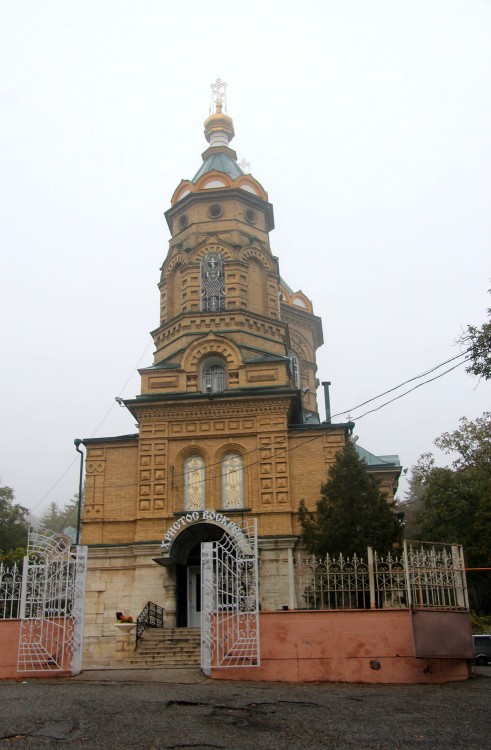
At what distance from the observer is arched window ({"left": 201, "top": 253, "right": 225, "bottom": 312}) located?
25.5 meters

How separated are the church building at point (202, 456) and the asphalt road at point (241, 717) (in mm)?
7667

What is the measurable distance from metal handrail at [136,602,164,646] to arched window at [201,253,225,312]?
10322 mm

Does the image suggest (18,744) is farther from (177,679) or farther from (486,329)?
(486,329)

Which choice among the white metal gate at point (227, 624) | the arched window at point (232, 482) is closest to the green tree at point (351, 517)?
the arched window at point (232, 482)

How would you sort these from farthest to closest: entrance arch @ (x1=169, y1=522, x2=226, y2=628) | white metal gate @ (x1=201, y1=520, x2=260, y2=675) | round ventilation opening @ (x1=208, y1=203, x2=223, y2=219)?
round ventilation opening @ (x1=208, y1=203, x2=223, y2=219) → entrance arch @ (x1=169, y1=522, x2=226, y2=628) → white metal gate @ (x1=201, y1=520, x2=260, y2=675)

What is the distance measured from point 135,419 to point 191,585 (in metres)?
5.70

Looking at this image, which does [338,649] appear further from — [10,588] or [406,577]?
[10,588]

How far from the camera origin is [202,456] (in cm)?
2242

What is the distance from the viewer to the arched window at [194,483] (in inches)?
861

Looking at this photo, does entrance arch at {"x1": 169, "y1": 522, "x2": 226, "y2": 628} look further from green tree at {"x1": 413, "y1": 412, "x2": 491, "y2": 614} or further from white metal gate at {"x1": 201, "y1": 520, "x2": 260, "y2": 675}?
green tree at {"x1": 413, "y1": 412, "x2": 491, "y2": 614}

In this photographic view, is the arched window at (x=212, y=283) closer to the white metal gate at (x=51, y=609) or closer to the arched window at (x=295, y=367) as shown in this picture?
the arched window at (x=295, y=367)

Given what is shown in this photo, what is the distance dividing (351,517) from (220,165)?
16.6 metres

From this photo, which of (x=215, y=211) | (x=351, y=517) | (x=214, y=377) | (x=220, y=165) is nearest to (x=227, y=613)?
(x=351, y=517)

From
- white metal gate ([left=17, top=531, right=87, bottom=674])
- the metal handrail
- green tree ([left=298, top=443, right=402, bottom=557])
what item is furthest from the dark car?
white metal gate ([left=17, top=531, right=87, bottom=674])
